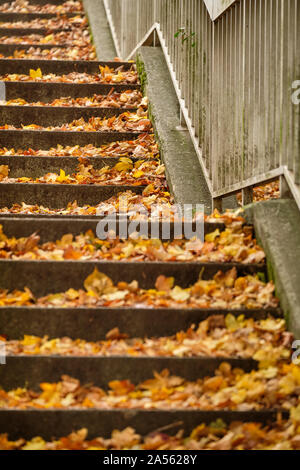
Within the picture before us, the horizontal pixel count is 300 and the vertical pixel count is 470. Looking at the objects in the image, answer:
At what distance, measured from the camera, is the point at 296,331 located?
3191 millimetres

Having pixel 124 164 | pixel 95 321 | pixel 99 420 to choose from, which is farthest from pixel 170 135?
pixel 99 420

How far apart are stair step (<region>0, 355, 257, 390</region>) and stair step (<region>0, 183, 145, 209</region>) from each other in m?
1.92

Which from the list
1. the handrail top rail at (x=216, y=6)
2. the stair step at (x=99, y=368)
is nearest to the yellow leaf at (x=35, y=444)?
the stair step at (x=99, y=368)

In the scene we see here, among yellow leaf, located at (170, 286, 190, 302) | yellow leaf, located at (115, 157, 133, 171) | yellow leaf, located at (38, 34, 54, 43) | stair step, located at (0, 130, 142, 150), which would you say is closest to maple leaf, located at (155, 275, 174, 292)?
yellow leaf, located at (170, 286, 190, 302)

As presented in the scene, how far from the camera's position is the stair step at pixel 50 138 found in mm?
5453

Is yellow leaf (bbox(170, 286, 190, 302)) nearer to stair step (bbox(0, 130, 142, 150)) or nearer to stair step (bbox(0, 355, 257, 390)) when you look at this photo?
stair step (bbox(0, 355, 257, 390))

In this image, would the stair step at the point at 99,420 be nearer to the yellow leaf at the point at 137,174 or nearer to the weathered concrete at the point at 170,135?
the weathered concrete at the point at 170,135

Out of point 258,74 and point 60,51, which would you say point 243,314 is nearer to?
point 258,74

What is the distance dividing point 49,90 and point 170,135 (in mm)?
1403

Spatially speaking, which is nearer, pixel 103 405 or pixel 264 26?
pixel 103 405

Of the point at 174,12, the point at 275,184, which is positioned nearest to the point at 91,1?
the point at 174,12

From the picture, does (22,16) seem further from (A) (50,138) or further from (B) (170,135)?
(B) (170,135)

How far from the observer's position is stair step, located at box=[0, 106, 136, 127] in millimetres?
5793

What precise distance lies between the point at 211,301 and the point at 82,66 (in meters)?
4.16
